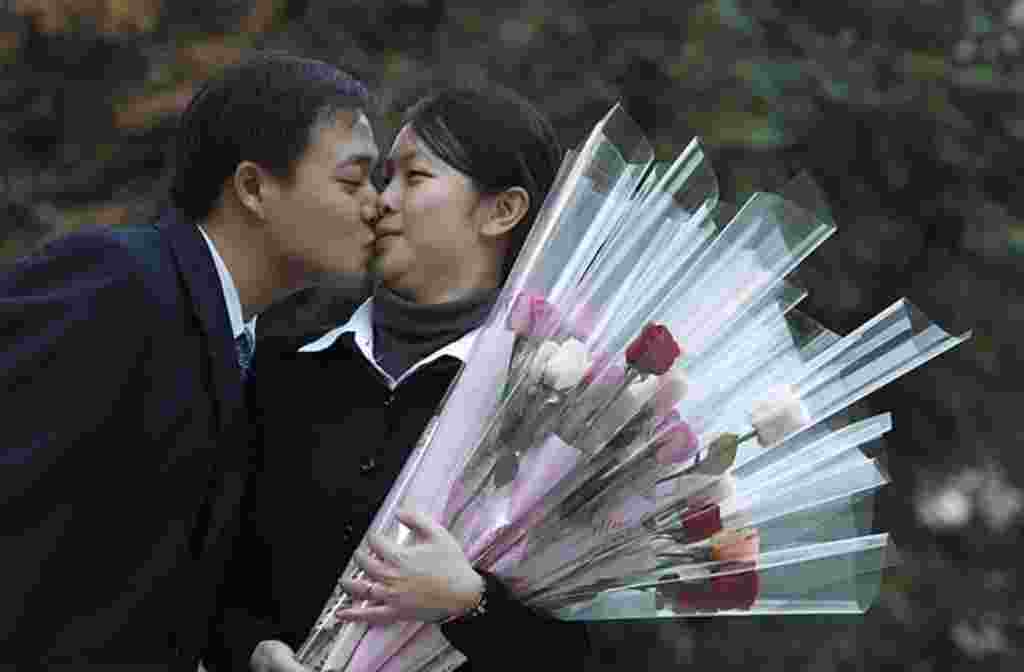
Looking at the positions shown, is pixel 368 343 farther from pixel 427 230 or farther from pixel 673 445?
pixel 673 445

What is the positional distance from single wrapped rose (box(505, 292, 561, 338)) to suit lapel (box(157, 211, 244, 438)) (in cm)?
38

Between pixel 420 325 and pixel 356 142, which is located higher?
pixel 356 142

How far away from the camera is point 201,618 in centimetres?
257

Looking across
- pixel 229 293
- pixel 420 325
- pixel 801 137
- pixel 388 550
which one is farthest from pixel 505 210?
pixel 801 137

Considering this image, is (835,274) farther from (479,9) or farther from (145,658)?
(145,658)

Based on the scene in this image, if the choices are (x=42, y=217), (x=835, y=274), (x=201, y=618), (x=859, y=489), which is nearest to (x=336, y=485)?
(x=201, y=618)

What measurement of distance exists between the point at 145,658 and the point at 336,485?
364 millimetres

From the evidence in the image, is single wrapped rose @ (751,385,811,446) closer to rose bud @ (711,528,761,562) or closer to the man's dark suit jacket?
rose bud @ (711,528,761,562)

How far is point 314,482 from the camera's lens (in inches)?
105

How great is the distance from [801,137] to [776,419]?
3786 millimetres

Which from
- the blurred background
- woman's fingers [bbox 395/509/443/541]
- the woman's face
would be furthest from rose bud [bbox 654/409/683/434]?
the blurred background

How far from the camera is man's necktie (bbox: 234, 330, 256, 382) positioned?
8.77 ft

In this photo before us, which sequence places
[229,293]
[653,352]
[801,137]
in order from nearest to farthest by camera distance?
1. [653,352]
2. [229,293]
3. [801,137]

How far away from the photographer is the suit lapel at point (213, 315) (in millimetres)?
2502
